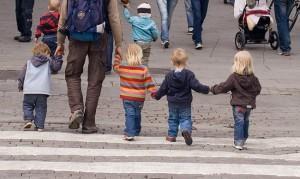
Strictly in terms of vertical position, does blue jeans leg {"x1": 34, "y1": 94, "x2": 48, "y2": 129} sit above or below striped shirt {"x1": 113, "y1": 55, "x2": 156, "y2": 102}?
below

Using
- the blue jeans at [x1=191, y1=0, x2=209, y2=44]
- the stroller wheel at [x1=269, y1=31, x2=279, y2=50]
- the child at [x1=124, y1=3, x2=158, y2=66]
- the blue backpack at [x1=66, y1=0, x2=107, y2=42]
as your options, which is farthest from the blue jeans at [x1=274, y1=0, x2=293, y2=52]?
the blue backpack at [x1=66, y1=0, x2=107, y2=42]

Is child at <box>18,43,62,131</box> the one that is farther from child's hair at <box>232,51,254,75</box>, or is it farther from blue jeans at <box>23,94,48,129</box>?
child's hair at <box>232,51,254,75</box>

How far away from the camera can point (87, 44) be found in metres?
9.96

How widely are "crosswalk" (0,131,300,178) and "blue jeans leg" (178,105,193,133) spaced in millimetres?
209

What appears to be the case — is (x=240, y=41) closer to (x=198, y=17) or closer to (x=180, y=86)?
(x=198, y=17)

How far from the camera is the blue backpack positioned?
381 inches

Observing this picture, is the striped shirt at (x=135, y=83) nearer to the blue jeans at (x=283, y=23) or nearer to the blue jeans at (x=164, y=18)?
the blue jeans at (x=164, y=18)

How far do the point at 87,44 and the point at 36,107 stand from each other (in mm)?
993

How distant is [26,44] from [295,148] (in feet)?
27.1

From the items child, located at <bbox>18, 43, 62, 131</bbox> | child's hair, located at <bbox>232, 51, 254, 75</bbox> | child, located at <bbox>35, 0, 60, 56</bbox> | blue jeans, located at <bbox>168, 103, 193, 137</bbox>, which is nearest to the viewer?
child's hair, located at <bbox>232, 51, 254, 75</bbox>

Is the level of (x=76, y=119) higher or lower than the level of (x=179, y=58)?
lower

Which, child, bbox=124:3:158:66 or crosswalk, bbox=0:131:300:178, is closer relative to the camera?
crosswalk, bbox=0:131:300:178

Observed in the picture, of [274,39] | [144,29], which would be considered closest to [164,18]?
[274,39]

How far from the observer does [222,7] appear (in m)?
23.4
